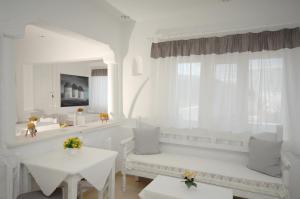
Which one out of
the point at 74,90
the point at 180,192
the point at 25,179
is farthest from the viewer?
the point at 74,90

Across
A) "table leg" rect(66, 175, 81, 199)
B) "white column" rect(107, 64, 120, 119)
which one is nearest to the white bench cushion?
"white column" rect(107, 64, 120, 119)

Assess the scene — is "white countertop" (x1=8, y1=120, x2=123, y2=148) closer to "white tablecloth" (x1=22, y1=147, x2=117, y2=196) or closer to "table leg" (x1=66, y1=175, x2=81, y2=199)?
"white tablecloth" (x1=22, y1=147, x2=117, y2=196)

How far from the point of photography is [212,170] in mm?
2633

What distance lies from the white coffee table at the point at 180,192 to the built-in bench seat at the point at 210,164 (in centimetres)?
40

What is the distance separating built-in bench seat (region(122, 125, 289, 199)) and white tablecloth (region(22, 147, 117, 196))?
0.73m

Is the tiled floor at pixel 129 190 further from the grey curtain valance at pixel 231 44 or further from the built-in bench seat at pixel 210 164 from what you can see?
the grey curtain valance at pixel 231 44

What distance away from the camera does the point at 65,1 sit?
8.21ft

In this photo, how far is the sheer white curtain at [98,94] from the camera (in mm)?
7047

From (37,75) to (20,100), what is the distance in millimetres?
894

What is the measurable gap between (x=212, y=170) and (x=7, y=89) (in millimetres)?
2497

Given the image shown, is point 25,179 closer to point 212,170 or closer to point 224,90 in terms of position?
point 212,170

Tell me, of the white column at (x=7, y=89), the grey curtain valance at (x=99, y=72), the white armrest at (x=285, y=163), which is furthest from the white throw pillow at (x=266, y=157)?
the grey curtain valance at (x=99, y=72)

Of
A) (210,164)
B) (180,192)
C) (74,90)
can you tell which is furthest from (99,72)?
(180,192)

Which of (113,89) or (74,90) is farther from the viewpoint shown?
(74,90)
